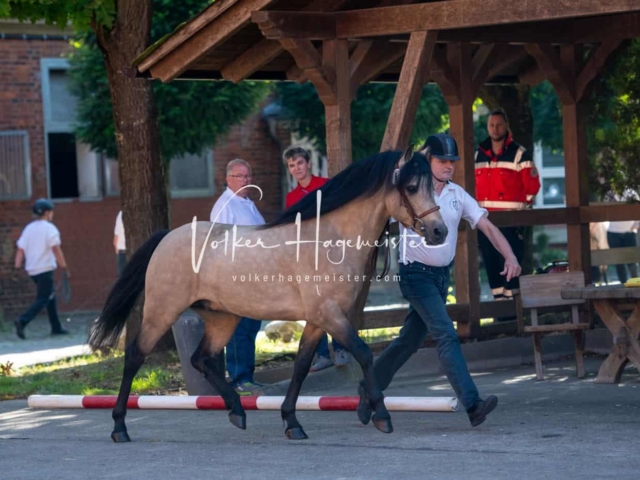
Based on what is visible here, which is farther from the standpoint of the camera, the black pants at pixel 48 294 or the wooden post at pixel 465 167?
the black pants at pixel 48 294

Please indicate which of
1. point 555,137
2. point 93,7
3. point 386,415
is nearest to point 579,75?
point 93,7

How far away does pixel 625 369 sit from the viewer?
10781mm

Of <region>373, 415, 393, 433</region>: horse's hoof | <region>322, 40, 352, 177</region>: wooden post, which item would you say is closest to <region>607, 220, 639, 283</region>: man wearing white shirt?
<region>322, 40, 352, 177</region>: wooden post

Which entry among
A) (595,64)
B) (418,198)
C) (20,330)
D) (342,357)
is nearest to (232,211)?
(342,357)

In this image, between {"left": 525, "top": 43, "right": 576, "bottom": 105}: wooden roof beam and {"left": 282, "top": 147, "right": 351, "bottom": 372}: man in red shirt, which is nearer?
{"left": 282, "top": 147, "right": 351, "bottom": 372}: man in red shirt

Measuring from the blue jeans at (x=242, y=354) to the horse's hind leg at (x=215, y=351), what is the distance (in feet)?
4.18

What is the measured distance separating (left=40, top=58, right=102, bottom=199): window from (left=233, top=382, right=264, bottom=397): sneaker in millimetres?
11749

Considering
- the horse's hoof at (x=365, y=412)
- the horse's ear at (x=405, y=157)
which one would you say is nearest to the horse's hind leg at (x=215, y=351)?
the horse's hoof at (x=365, y=412)

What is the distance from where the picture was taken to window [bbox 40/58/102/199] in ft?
69.2

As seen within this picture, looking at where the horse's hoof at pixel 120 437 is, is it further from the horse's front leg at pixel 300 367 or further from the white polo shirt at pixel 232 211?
the white polo shirt at pixel 232 211

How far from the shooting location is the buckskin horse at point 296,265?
7785 millimetres

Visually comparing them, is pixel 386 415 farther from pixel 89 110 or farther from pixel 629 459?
pixel 89 110

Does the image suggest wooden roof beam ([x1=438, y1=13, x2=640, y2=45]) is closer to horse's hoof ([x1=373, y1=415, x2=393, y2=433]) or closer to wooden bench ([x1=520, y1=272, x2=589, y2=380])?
wooden bench ([x1=520, y1=272, x2=589, y2=380])

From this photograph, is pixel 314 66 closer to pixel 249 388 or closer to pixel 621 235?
pixel 249 388
